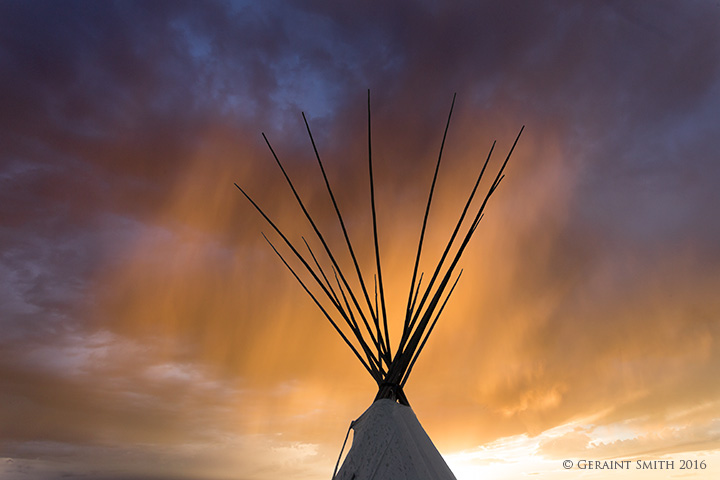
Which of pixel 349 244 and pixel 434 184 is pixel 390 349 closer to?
pixel 349 244

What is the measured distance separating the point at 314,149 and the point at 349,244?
126 centimetres

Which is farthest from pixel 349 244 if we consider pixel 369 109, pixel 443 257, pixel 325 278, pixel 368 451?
pixel 368 451

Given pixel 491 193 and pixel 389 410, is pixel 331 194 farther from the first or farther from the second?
pixel 389 410

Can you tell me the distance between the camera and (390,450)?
4.43 meters

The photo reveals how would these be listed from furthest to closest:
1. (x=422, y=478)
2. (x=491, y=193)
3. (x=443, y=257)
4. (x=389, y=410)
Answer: (x=491, y=193)
(x=443, y=257)
(x=389, y=410)
(x=422, y=478)

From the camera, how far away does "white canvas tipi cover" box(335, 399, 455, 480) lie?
4324 mm

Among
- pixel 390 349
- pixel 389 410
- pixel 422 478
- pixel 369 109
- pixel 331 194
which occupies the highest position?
pixel 369 109

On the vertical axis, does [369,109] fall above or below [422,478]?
above

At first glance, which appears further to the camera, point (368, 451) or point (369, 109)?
point (369, 109)

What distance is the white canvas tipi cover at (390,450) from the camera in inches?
170

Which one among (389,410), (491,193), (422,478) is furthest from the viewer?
(491,193)

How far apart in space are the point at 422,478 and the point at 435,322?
164cm

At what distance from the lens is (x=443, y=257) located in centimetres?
538

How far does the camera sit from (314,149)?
6.11 meters
